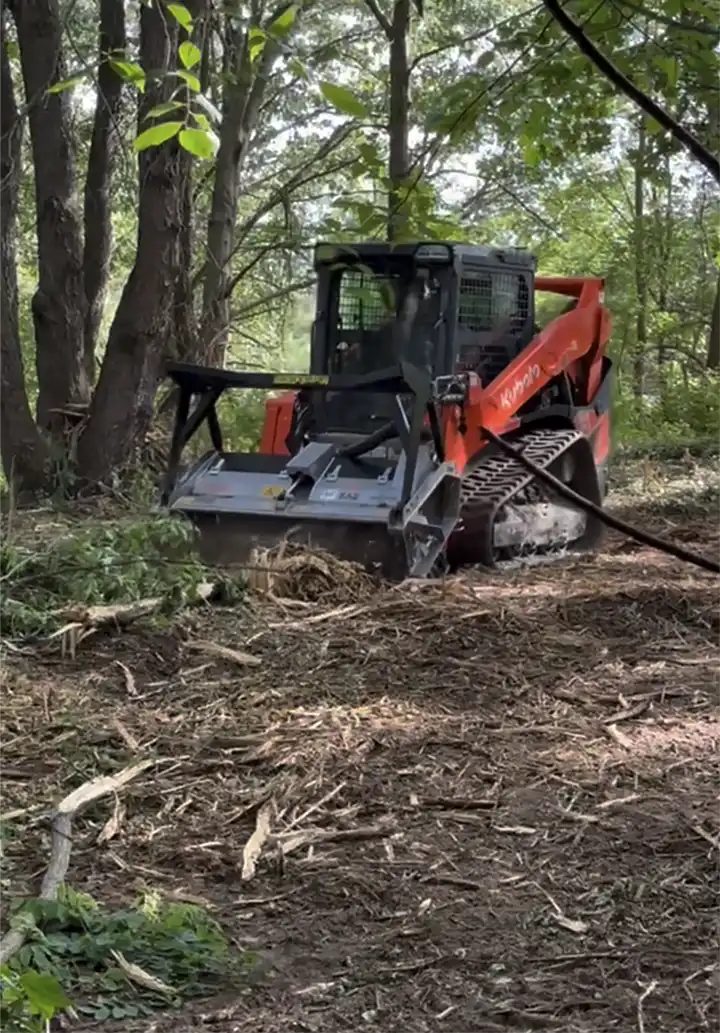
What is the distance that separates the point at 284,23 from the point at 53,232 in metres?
8.30

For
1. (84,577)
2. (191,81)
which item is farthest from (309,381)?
(191,81)

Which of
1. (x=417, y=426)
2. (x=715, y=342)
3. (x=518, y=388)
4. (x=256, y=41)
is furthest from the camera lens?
(x=715, y=342)

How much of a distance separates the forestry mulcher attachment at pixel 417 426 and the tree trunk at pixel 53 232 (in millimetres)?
2479

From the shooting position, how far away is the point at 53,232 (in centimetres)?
1029

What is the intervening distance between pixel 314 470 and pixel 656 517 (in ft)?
→ 12.0

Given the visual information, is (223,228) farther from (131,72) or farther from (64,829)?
(131,72)

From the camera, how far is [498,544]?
8078 mm

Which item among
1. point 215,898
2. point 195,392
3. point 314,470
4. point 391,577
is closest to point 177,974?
point 215,898

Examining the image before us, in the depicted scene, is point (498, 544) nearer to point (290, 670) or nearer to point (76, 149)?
point (290, 670)

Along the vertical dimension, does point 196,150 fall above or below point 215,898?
above

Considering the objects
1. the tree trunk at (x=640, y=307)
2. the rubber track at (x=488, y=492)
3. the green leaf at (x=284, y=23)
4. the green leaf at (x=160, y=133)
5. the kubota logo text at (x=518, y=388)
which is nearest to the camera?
the green leaf at (x=160, y=133)

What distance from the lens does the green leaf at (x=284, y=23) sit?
2.41m

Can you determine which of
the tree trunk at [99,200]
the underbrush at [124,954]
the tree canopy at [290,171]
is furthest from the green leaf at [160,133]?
the tree trunk at [99,200]

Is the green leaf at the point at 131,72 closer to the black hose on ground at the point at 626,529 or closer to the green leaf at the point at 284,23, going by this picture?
the green leaf at the point at 284,23
